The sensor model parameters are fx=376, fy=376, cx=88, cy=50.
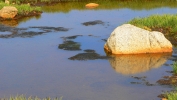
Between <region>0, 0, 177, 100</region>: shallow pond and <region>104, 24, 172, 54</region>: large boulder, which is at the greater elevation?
<region>104, 24, 172, 54</region>: large boulder

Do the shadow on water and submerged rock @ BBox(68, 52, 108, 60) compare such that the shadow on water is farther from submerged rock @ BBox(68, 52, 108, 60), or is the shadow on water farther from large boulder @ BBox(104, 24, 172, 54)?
large boulder @ BBox(104, 24, 172, 54)

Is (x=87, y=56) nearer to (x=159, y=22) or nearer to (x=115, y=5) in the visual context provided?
(x=159, y=22)

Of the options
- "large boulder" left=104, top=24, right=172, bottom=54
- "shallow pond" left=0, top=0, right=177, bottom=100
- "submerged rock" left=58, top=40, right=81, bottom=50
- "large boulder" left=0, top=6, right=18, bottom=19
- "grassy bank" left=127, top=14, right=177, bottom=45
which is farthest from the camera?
"large boulder" left=0, top=6, right=18, bottom=19

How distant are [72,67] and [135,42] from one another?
2.58 m

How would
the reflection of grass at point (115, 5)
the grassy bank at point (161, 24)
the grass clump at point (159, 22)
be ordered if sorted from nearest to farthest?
the grassy bank at point (161, 24), the grass clump at point (159, 22), the reflection of grass at point (115, 5)

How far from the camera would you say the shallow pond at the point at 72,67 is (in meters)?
9.32

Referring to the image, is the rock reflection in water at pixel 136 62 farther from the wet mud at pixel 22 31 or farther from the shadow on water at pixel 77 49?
the wet mud at pixel 22 31

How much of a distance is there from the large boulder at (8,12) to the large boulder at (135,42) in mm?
9175

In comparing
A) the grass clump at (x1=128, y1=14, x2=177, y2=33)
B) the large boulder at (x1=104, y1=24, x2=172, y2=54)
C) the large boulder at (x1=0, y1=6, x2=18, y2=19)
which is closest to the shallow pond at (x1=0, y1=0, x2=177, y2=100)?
the large boulder at (x1=104, y1=24, x2=172, y2=54)

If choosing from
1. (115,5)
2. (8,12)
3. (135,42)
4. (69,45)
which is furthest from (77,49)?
(115,5)

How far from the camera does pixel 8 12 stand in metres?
20.7

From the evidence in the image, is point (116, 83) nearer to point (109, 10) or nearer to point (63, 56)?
point (63, 56)

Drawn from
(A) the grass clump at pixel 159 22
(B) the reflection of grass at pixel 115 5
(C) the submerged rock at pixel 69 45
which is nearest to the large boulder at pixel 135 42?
(C) the submerged rock at pixel 69 45

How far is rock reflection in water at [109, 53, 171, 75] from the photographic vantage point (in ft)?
36.8
